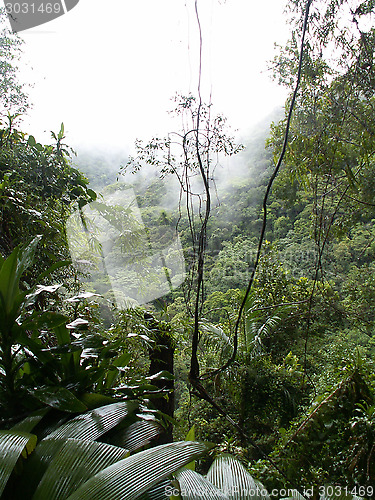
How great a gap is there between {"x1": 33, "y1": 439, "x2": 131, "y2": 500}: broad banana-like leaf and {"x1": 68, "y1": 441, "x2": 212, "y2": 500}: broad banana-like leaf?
0.04 m

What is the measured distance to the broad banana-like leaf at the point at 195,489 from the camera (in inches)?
14.0

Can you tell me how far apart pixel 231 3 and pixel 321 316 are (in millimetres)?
3583

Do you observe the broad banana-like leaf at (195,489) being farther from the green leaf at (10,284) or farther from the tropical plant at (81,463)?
the green leaf at (10,284)

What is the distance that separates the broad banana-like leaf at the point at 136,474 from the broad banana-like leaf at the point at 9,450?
8cm

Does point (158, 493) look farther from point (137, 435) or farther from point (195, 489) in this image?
point (137, 435)

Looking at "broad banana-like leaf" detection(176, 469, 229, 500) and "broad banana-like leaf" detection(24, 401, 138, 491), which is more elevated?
"broad banana-like leaf" detection(24, 401, 138, 491)

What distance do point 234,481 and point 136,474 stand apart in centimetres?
16

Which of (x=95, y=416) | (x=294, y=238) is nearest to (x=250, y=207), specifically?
(x=294, y=238)

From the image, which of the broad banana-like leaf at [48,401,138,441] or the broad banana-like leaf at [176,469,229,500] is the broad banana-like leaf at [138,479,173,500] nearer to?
the broad banana-like leaf at [176,469,229,500]

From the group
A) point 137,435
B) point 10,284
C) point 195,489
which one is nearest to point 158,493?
point 195,489

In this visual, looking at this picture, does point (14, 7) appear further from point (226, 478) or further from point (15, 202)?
point (226, 478)

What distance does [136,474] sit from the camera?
0.36 meters

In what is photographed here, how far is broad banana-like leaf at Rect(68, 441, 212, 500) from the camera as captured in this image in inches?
13.3

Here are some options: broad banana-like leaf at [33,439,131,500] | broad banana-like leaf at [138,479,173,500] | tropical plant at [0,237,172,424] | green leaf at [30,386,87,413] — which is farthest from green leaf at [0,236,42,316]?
broad banana-like leaf at [138,479,173,500]
